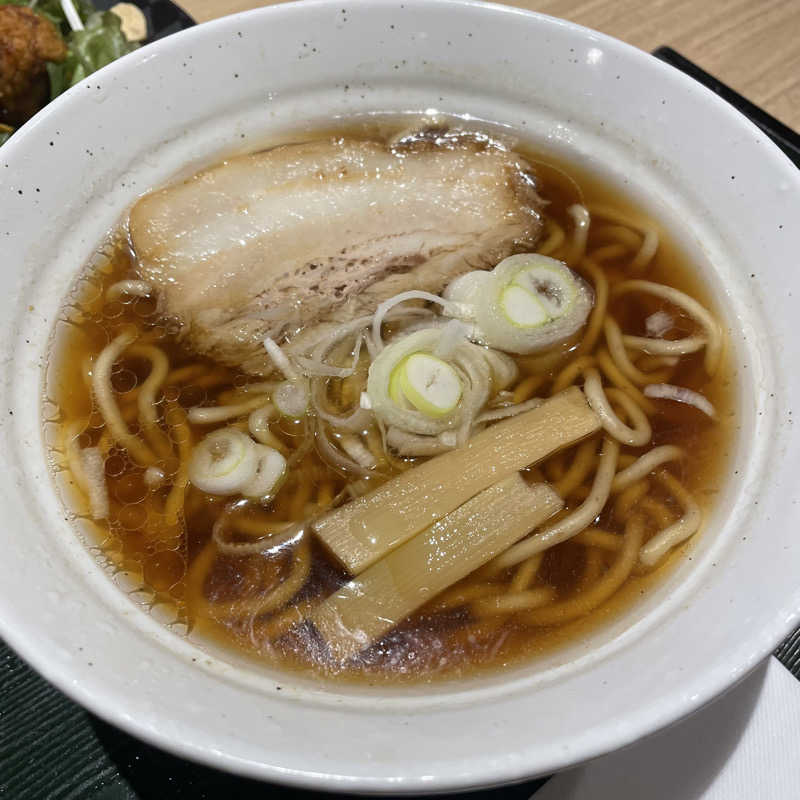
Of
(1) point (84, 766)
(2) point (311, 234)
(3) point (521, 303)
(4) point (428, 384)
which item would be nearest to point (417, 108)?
(2) point (311, 234)

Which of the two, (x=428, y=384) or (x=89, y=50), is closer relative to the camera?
(x=428, y=384)

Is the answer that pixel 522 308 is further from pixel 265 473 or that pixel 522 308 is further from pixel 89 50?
pixel 89 50

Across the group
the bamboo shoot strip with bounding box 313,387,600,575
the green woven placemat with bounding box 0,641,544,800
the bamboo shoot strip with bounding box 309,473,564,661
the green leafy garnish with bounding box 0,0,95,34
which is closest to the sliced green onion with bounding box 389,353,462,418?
the bamboo shoot strip with bounding box 313,387,600,575

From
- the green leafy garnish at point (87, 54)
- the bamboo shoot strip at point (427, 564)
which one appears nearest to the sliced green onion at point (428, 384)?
the bamboo shoot strip at point (427, 564)

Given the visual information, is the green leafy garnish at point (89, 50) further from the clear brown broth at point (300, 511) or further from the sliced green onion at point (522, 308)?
the sliced green onion at point (522, 308)

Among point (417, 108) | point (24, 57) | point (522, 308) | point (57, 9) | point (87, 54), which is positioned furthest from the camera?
point (57, 9)
